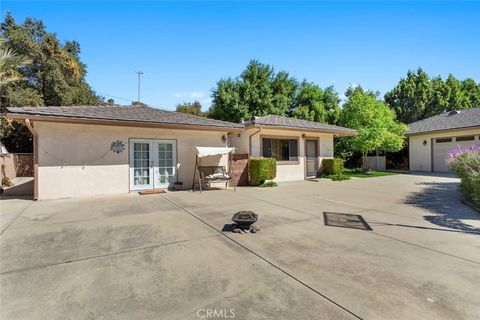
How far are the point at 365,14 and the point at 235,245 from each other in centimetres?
867

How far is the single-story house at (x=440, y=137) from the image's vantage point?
16.6 m

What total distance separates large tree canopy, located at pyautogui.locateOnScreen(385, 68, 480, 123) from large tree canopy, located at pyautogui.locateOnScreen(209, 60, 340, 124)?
9.09 metres

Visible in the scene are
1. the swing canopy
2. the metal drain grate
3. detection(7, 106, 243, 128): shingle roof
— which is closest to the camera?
the metal drain grate

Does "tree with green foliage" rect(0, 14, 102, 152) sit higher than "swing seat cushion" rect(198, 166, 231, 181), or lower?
higher

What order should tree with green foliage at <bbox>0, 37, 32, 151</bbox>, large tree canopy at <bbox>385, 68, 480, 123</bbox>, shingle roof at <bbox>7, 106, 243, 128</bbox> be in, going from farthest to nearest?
large tree canopy at <bbox>385, 68, 480, 123</bbox> → shingle roof at <bbox>7, 106, 243, 128</bbox> → tree with green foliage at <bbox>0, 37, 32, 151</bbox>

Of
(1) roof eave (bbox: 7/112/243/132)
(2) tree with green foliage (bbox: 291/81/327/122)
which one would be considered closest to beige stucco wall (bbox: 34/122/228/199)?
(1) roof eave (bbox: 7/112/243/132)

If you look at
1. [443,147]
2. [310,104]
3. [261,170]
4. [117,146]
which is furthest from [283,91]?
[117,146]

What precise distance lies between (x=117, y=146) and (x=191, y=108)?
27.3 metres

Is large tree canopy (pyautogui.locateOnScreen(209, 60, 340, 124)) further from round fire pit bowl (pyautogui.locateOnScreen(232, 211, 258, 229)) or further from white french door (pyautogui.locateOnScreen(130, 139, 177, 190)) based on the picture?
round fire pit bowl (pyautogui.locateOnScreen(232, 211, 258, 229))

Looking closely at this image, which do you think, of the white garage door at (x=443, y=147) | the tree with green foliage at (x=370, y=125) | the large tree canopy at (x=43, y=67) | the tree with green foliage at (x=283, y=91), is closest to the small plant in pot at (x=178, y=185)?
the tree with green foliage at (x=370, y=125)

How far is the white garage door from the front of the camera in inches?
665

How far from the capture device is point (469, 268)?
3.17 m

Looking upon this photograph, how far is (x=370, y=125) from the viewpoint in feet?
56.7

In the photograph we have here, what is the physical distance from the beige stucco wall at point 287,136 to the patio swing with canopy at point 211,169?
1737 millimetres
